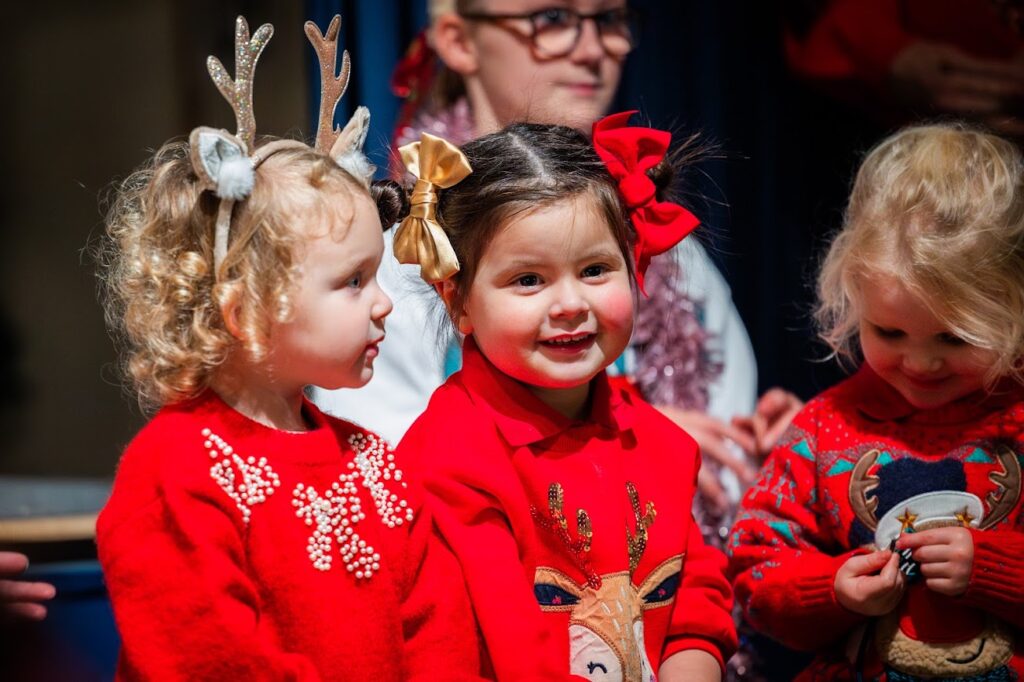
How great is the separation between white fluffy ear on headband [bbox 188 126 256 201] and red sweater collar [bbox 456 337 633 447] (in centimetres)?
41

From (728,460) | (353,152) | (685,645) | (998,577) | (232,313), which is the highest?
(353,152)

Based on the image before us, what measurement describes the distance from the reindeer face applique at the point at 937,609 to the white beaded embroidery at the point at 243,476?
83 centimetres

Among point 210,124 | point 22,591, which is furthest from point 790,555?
point 210,124

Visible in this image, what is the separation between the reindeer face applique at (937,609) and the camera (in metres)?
1.65

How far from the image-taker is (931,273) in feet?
5.35

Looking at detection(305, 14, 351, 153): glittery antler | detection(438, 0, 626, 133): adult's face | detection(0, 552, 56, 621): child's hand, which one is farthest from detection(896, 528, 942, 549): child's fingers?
detection(0, 552, 56, 621): child's hand

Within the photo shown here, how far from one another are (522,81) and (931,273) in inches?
40.9

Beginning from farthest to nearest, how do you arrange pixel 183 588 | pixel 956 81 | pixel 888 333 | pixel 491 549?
pixel 956 81, pixel 888 333, pixel 491 549, pixel 183 588

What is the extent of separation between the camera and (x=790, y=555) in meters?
1.74

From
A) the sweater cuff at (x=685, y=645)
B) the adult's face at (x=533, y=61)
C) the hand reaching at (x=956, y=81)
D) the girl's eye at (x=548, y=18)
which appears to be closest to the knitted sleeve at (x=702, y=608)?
the sweater cuff at (x=685, y=645)

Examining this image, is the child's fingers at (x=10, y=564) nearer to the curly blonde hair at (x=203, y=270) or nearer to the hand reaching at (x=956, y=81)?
the curly blonde hair at (x=203, y=270)

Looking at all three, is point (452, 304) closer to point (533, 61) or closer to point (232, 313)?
point (232, 313)

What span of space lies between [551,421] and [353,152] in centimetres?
41

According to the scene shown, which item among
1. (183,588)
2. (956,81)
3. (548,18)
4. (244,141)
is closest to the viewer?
(183,588)
